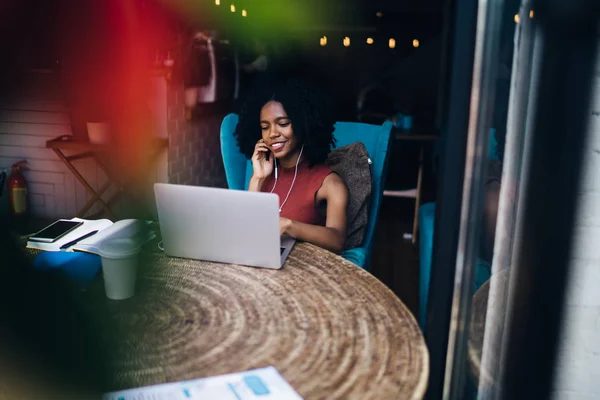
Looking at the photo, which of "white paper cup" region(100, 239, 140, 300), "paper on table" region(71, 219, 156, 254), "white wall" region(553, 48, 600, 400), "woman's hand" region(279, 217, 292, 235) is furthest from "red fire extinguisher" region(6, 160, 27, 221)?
"white wall" region(553, 48, 600, 400)

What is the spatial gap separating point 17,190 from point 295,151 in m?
2.99

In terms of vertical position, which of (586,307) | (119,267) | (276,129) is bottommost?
(586,307)

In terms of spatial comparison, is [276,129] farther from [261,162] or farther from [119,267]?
[119,267]

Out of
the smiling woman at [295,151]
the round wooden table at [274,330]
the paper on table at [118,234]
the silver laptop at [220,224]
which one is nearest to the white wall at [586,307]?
the round wooden table at [274,330]

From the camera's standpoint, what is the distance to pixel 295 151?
2.22 meters

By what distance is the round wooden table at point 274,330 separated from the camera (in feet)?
2.92

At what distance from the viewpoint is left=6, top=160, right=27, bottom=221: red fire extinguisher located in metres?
4.22

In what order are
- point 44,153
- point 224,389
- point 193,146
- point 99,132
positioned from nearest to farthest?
point 224,389, point 99,132, point 44,153, point 193,146

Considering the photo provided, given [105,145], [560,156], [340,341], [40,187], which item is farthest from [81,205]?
[560,156]

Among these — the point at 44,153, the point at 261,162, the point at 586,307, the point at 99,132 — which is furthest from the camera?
the point at 44,153

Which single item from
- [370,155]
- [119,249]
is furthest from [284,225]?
[370,155]

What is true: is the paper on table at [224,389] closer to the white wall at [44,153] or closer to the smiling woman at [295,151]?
the smiling woman at [295,151]

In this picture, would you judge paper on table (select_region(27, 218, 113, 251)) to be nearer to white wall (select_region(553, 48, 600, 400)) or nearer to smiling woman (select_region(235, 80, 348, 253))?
smiling woman (select_region(235, 80, 348, 253))

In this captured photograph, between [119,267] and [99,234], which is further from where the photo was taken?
[99,234]
